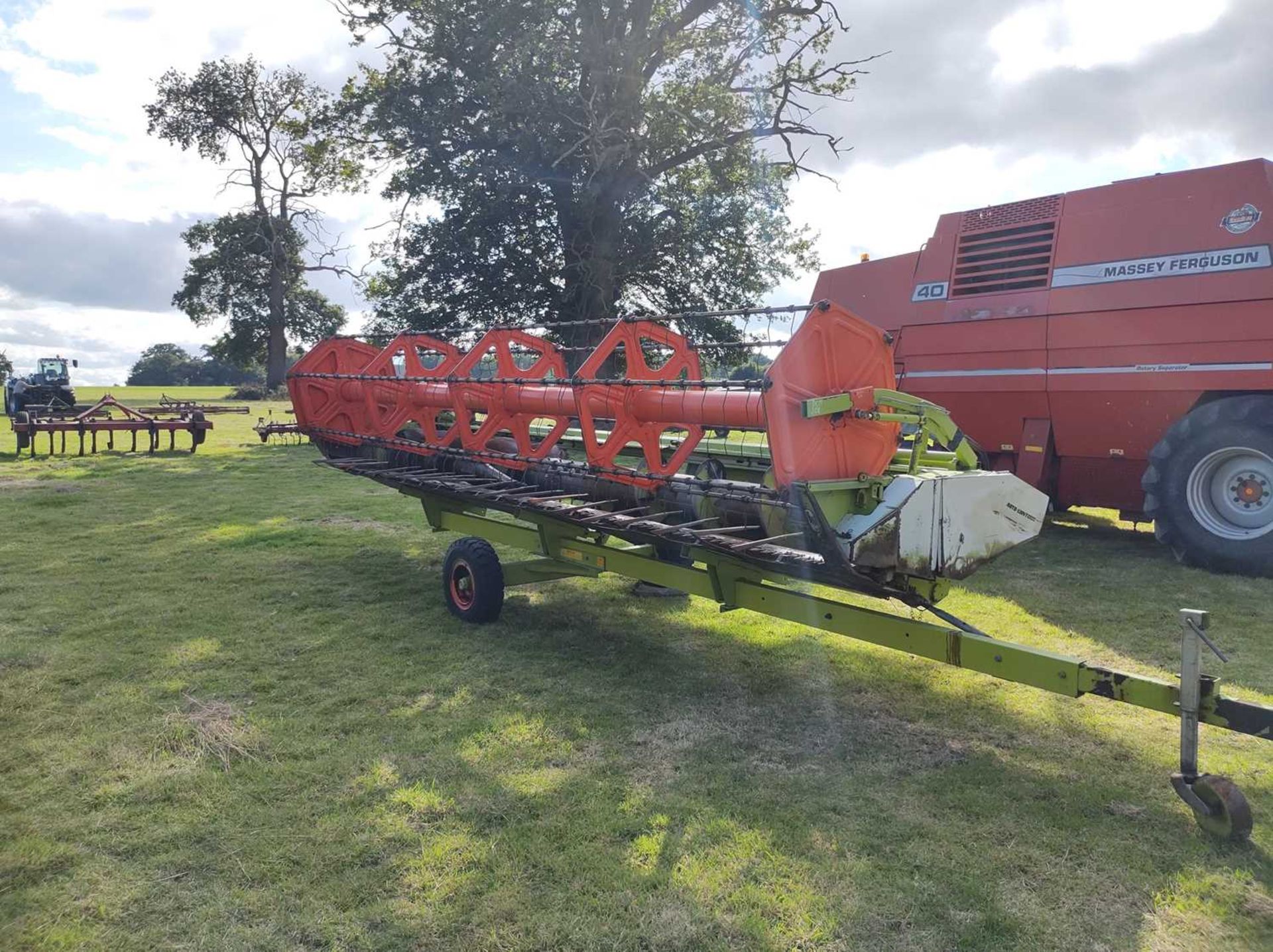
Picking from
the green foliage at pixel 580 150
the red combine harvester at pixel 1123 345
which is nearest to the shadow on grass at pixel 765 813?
the red combine harvester at pixel 1123 345

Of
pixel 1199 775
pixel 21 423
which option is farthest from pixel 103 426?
pixel 1199 775

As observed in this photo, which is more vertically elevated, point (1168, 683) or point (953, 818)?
point (1168, 683)

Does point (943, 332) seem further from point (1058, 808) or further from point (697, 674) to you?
point (1058, 808)

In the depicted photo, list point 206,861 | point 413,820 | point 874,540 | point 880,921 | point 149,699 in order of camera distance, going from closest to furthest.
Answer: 1. point 880,921
2. point 206,861
3. point 413,820
4. point 874,540
5. point 149,699

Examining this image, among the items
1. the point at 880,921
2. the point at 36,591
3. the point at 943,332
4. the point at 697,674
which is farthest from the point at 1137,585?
the point at 36,591

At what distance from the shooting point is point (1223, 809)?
2973 mm

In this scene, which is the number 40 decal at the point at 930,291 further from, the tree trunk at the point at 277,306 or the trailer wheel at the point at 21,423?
the tree trunk at the point at 277,306

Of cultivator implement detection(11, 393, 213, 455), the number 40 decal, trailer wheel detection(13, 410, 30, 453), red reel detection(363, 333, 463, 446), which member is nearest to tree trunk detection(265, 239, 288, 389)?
cultivator implement detection(11, 393, 213, 455)

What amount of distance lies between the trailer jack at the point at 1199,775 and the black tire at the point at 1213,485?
442 cm

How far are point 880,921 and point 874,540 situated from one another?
1.56 m

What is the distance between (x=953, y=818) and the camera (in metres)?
3.20

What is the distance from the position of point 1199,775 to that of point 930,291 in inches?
252

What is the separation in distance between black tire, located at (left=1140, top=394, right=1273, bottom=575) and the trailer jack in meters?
4.42

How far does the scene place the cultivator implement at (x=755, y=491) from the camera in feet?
12.0
